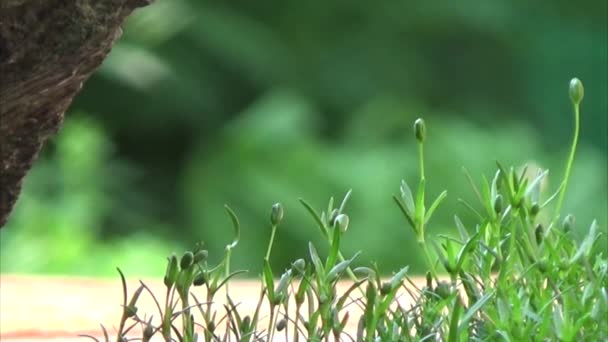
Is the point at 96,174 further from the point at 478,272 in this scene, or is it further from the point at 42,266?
the point at 478,272

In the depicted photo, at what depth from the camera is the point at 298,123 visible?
15.4ft

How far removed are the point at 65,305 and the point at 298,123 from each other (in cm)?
307

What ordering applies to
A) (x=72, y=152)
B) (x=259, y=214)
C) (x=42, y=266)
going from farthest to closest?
(x=259, y=214) → (x=72, y=152) → (x=42, y=266)

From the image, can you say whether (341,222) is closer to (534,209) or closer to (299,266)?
(299,266)

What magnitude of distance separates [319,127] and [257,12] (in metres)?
0.49

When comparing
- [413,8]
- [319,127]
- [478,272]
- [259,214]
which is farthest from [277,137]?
[478,272]

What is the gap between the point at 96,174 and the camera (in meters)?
3.93

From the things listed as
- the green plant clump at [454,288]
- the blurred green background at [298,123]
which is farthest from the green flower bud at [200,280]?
the blurred green background at [298,123]

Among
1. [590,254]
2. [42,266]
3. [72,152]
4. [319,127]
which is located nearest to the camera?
[590,254]

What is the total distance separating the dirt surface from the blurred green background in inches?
62.1

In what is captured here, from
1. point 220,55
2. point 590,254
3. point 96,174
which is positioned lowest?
point 590,254

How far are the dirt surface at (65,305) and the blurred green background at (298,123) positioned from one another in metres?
1.58

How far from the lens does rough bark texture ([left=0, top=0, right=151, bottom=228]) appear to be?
100cm

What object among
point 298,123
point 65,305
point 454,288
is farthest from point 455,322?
point 298,123
